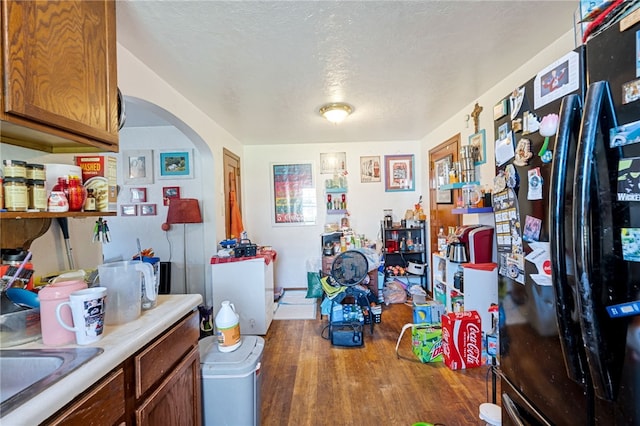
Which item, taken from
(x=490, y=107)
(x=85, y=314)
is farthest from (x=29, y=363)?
(x=490, y=107)

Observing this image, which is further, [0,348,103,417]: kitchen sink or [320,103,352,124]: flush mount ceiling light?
[320,103,352,124]: flush mount ceiling light

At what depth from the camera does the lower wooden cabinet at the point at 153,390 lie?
0.75 meters

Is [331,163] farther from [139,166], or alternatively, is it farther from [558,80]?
[558,80]

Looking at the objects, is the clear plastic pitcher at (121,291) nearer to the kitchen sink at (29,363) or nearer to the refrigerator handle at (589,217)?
the kitchen sink at (29,363)

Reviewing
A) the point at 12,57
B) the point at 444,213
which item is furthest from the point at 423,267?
the point at 12,57

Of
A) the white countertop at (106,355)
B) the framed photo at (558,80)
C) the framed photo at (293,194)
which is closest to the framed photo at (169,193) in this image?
the framed photo at (293,194)

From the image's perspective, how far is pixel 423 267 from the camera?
12.9 ft

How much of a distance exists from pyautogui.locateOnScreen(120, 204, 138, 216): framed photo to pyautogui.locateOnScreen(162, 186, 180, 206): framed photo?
1.20 ft

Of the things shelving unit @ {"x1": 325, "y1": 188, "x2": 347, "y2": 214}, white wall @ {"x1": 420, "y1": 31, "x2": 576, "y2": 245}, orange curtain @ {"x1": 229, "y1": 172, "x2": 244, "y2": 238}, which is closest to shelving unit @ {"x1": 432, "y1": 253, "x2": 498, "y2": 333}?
white wall @ {"x1": 420, "y1": 31, "x2": 576, "y2": 245}

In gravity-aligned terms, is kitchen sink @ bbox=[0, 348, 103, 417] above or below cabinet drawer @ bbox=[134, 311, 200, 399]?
above

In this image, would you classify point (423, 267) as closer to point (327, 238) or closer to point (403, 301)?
point (403, 301)

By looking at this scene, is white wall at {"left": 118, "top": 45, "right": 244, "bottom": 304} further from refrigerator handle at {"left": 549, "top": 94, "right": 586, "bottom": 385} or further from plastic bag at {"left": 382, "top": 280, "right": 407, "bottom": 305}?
plastic bag at {"left": 382, "top": 280, "right": 407, "bottom": 305}

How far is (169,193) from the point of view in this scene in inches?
134

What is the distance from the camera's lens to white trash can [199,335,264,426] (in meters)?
1.36
